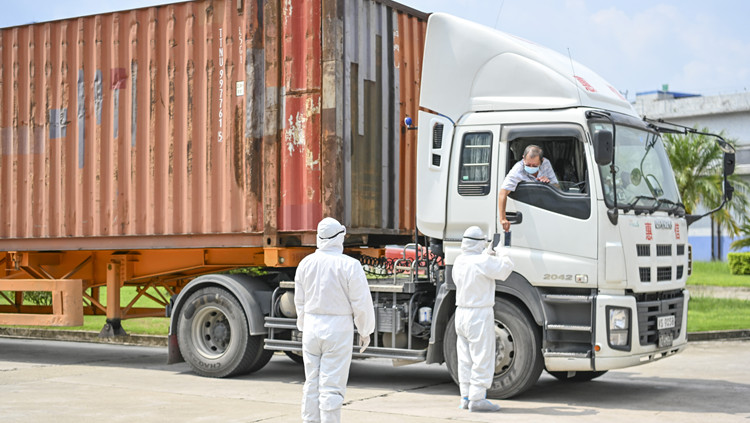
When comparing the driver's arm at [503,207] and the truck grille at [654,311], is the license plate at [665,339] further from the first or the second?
the driver's arm at [503,207]

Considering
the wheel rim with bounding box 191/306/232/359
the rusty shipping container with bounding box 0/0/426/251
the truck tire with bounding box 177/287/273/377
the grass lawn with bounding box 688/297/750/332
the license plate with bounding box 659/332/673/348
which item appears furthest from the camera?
the grass lawn with bounding box 688/297/750/332

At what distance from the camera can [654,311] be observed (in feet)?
29.4

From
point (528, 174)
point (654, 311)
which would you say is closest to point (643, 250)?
point (654, 311)

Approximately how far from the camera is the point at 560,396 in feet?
31.2

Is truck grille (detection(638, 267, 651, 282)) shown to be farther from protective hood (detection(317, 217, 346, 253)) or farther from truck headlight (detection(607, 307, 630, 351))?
protective hood (detection(317, 217, 346, 253))

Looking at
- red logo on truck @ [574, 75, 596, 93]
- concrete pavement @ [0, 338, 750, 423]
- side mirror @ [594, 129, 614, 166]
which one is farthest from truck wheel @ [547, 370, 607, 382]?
red logo on truck @ [574, 75, 596, 93]

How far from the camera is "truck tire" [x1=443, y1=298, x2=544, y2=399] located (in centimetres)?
888

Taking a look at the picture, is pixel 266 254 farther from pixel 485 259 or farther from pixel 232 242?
pixel 485 259

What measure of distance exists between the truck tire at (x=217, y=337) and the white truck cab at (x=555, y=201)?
7.83 ft

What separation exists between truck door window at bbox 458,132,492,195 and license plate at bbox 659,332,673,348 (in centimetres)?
212

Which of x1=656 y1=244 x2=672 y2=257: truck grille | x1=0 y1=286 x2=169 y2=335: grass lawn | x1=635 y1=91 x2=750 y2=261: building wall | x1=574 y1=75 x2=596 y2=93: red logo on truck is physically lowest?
x1=0 y1=286 x2=169 y2=335: grass lawn

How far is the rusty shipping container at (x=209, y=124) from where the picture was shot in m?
10.3

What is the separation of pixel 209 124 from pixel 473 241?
3.91m

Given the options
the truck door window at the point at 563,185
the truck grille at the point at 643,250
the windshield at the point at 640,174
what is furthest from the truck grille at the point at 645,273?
the truck door window at the point at 563,185
